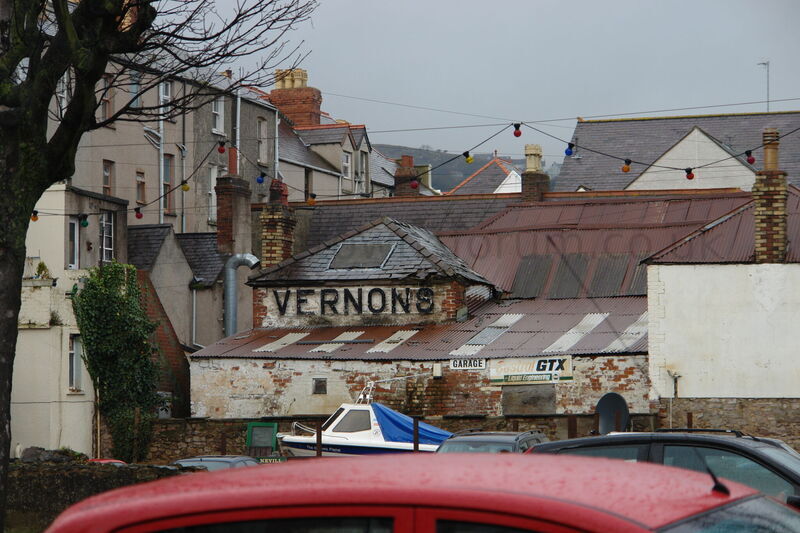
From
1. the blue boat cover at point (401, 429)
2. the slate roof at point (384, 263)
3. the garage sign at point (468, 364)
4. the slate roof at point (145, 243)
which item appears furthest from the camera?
the slate roof at point (145, 243)

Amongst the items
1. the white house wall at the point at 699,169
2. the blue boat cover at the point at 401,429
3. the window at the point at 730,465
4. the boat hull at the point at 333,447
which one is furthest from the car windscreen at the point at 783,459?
the white house wall at the point at 699,169

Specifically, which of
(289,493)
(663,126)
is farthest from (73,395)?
(663,126)

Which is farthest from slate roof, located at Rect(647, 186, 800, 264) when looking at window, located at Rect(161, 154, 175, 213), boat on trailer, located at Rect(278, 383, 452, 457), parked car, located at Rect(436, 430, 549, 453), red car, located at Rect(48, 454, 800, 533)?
red car, located at Rect(48, 454, 800, 533)

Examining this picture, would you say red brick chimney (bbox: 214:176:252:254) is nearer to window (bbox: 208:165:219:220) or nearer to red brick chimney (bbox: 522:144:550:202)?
window (bbox: 208:165:219:220)

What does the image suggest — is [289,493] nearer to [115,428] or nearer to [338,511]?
[338,511]

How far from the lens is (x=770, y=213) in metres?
30.0

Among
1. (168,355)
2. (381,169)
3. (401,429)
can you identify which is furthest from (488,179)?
(401,429)

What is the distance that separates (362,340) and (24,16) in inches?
845

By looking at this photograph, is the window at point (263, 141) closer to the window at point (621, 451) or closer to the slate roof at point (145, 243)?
the slate roof at point (145, 243)

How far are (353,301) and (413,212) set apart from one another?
511 inches

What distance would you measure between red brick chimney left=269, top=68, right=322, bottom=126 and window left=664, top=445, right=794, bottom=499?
55.0 meters

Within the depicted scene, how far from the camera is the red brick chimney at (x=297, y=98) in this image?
64.8 metres

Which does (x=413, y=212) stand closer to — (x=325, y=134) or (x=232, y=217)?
(x=232, y=217)

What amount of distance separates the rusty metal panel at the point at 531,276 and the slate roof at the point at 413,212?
8.27m
